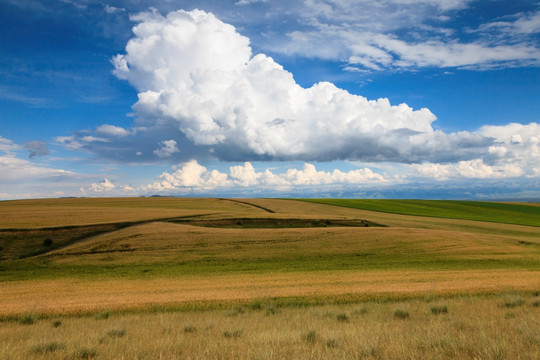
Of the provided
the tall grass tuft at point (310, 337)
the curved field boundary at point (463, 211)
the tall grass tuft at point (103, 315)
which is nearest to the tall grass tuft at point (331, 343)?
the tall grass tuft at point (310, 337)

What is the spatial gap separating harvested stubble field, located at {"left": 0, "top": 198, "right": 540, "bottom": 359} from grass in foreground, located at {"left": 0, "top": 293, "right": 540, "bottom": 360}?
0.17 ft

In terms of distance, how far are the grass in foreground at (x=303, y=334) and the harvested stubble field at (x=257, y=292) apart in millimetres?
50

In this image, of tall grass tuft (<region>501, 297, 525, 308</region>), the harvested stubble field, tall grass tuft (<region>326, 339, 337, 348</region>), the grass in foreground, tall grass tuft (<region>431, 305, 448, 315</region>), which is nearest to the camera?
the grass in foreground

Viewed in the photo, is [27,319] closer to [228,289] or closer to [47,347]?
[47,347]

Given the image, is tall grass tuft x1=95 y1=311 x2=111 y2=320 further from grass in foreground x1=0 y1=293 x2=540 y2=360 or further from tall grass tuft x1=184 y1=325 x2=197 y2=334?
tall grass tuft x1=184 y1=325 x2=197 y2=334

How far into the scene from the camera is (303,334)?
314 inches

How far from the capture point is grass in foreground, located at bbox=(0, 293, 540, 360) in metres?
6.12

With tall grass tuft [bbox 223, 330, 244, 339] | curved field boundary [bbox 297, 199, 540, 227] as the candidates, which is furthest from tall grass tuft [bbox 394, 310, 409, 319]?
curved field boundary [bbox 297, 199, 540, 227]

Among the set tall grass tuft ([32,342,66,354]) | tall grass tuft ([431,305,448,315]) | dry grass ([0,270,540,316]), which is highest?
tall grass tuft ([32,342,66,354])

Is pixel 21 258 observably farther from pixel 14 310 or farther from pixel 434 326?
pixel 434 326

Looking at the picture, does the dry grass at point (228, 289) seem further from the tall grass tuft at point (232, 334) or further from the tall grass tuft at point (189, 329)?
the tall grass tuft at point (232, 334)

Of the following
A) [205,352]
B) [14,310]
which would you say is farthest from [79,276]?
[205,352]

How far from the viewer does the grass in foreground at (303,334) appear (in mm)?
6117

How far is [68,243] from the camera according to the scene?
35.9m
